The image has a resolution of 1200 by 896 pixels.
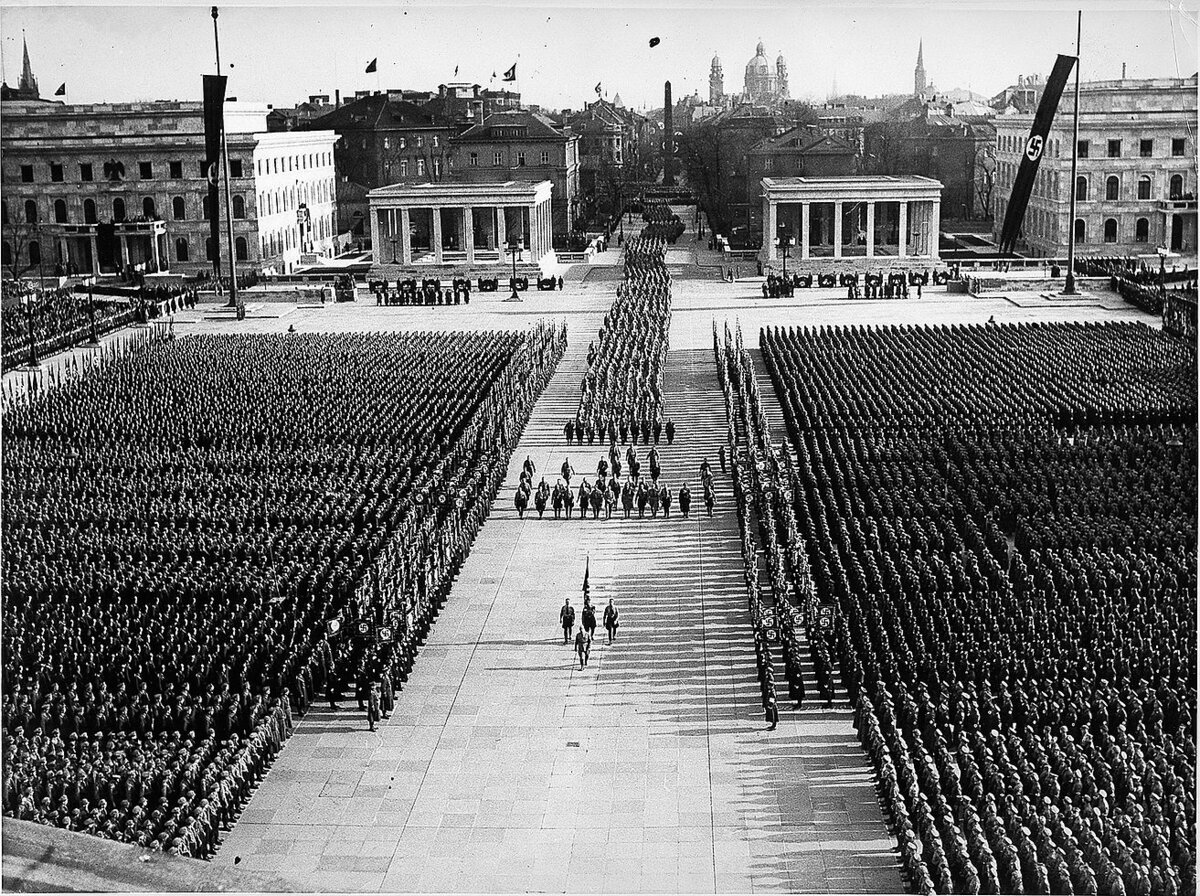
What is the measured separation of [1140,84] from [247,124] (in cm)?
4719

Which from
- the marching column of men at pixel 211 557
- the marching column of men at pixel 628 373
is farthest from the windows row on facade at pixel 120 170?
the marching column of men at pixel 211 557

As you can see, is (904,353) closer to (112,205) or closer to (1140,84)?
(1140,84)

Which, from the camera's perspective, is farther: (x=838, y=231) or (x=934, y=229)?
(x=934, y=229)

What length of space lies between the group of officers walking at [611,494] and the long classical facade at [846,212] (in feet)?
152

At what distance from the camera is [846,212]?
84.1 m

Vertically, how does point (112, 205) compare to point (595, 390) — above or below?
above

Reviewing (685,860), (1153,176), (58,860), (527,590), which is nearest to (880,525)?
(527,590)

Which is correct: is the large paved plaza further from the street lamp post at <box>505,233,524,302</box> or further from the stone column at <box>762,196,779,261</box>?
the stone column at <box>762,196,779,261</box>

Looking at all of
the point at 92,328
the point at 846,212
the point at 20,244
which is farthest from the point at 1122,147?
the point at 20,244

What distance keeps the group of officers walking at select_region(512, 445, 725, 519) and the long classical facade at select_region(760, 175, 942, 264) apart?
46245mm

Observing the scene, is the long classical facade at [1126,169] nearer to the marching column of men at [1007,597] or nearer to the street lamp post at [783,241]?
the street lamp post at [783,241]

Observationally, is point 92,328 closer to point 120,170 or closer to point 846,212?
point 120,170

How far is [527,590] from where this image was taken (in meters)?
26.7

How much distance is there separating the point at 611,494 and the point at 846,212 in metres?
55.2
